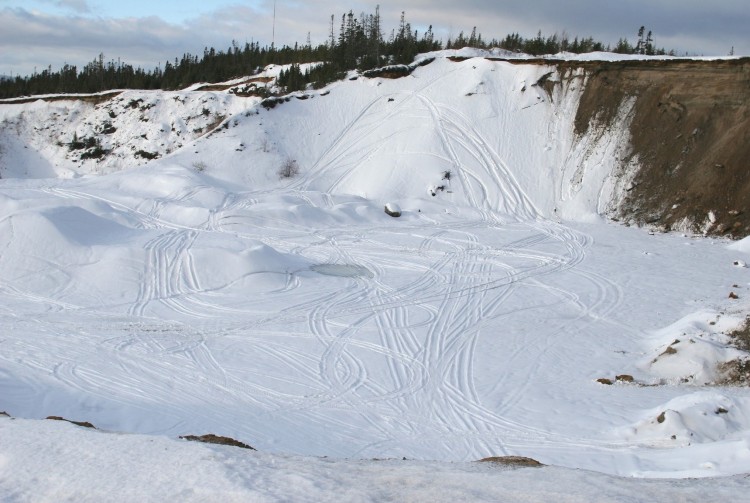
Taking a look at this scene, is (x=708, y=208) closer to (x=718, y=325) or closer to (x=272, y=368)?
(x=718, y=325)

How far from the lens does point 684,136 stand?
27734 millimetres

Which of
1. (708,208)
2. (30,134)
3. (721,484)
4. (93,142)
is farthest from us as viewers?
(30,134)

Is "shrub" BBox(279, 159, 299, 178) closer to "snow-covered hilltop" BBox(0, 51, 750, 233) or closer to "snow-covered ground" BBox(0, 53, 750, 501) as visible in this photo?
"snow-covered ground" BBox(0, 53, 750, 501)

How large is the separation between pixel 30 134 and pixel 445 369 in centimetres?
4251

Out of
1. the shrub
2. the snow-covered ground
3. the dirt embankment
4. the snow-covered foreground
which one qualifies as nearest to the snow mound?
the snow-covered ground

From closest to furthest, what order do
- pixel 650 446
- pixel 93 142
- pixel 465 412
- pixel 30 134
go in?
pixel 650 446 < pixel 465 412 < pixel 93 142 < pixel 30 134

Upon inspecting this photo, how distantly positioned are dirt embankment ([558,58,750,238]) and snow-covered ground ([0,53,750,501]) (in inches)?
42.3

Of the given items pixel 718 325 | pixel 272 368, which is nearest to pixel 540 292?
pixel 718 325

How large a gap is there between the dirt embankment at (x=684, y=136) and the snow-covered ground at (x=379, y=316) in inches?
42.3

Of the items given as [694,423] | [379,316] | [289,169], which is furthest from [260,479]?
[289,169]

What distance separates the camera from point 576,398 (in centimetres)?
1176

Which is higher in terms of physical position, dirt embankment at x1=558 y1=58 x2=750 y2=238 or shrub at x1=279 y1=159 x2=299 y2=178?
dirt embankment at x1=558 y1=58 x2=750 y2=238

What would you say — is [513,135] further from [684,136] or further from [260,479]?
[260,479]

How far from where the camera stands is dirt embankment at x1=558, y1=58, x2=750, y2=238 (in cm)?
2505
